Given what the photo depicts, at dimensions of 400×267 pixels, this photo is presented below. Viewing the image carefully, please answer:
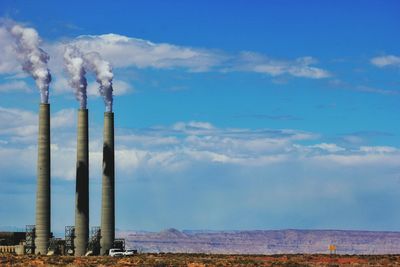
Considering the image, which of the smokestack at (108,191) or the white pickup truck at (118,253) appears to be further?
the smokestack at (108,191)

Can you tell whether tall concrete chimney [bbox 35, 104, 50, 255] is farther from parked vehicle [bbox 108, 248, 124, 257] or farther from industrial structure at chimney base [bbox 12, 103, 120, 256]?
parked vehicle [bbox 108, 248, 124, 257]

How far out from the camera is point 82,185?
293 ft

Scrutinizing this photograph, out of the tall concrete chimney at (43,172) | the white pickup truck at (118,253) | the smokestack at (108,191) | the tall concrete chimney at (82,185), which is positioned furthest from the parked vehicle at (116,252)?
the tall concrete chimney at (43,172)

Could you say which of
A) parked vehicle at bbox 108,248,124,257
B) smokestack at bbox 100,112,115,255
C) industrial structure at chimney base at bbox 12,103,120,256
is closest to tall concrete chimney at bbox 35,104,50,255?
industrial structure at chimney base at bbox 12,103,120,256

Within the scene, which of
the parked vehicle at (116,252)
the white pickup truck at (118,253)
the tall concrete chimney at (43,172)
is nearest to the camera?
the parked vehicle at (116,252)

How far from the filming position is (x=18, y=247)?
94.0 metres

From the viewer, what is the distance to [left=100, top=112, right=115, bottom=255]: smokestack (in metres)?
89.0

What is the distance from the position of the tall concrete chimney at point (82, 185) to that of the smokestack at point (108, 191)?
178 cm

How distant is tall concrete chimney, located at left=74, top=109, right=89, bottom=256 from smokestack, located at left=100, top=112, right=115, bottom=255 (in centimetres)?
178

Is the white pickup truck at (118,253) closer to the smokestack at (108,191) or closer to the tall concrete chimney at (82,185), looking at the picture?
the smokestack at (108,191)

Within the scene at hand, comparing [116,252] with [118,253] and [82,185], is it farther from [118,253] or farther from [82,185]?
[82,185]

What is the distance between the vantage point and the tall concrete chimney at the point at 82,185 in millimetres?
88938

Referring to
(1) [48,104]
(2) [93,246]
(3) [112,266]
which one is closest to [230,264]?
(3) [112,266]

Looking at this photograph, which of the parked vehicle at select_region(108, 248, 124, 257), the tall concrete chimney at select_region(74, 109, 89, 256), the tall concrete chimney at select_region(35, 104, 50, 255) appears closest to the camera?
the parked vehicle at select_region(108, 248, 124, 257)
